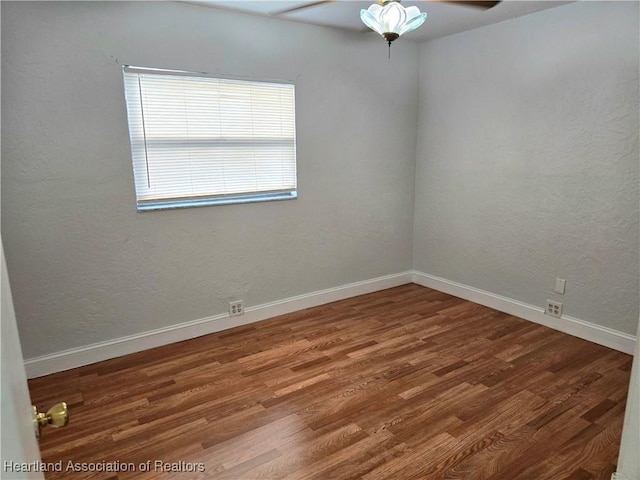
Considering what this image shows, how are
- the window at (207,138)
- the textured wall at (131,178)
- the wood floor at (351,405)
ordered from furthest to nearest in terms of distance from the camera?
1. the window at (207,138)
2. the textured wall at (131,178)
3. the wood floor at (351,405)

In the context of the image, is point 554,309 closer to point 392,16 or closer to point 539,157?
point 539,157

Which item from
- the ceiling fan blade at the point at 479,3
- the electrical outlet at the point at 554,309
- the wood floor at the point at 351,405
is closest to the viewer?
the wood floor at the point at 351,405

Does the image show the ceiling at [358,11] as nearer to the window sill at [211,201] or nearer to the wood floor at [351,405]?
the window sill at [211,201]

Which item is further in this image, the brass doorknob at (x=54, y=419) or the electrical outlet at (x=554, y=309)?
the electrical outlet at (x=554, y=309)

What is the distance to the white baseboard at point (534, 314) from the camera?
293 centimetres

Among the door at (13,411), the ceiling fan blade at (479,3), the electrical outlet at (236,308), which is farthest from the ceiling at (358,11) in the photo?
the door at (13,411)

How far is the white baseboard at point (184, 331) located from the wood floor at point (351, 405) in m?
0.07

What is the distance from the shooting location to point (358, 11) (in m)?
2.99

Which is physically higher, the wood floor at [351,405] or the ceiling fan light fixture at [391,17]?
the ceiling fan light fixture at [391,17]

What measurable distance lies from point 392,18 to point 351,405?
2.02 metres

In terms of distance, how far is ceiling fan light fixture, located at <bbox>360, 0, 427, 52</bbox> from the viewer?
1957 millimetres

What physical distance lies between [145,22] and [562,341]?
11.9 feet

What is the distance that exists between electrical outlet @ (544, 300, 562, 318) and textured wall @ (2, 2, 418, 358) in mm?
1582

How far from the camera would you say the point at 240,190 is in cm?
328
